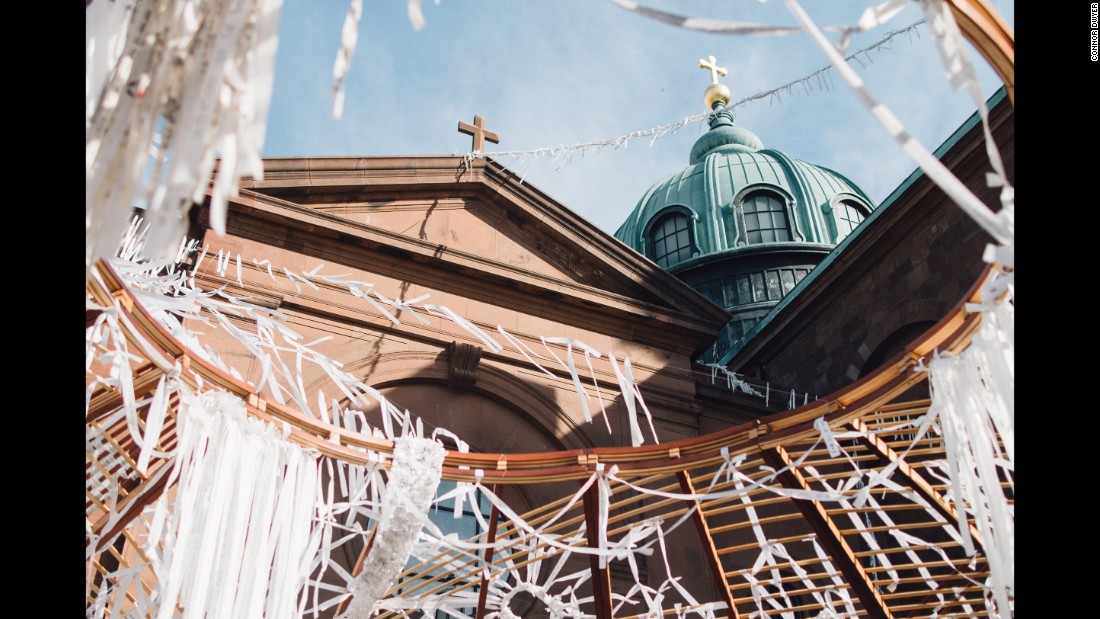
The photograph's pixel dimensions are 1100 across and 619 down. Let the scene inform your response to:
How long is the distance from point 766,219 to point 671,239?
2.54 m

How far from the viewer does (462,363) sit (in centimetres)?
1060

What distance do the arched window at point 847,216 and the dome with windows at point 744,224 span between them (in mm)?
36

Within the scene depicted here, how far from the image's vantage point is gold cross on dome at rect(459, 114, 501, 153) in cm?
1256

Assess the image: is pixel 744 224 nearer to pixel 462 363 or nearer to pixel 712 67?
pixel 712 67

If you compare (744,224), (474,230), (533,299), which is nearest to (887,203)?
(533,299)

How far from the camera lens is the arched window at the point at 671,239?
26.7m

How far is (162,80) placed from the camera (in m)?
2.08

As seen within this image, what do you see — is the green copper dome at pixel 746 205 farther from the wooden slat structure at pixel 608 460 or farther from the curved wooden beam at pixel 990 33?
the curved wooden beam at pixel 990 33

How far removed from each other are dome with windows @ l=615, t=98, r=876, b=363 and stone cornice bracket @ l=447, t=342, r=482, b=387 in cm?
1280

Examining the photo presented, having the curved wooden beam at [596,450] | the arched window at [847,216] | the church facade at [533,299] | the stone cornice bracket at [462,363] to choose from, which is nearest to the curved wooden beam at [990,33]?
the curved wooden beam at [596,450]

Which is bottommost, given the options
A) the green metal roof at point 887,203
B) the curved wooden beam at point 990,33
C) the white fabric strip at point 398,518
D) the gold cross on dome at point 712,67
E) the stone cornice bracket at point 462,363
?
the white fabric strip at point 398,518
